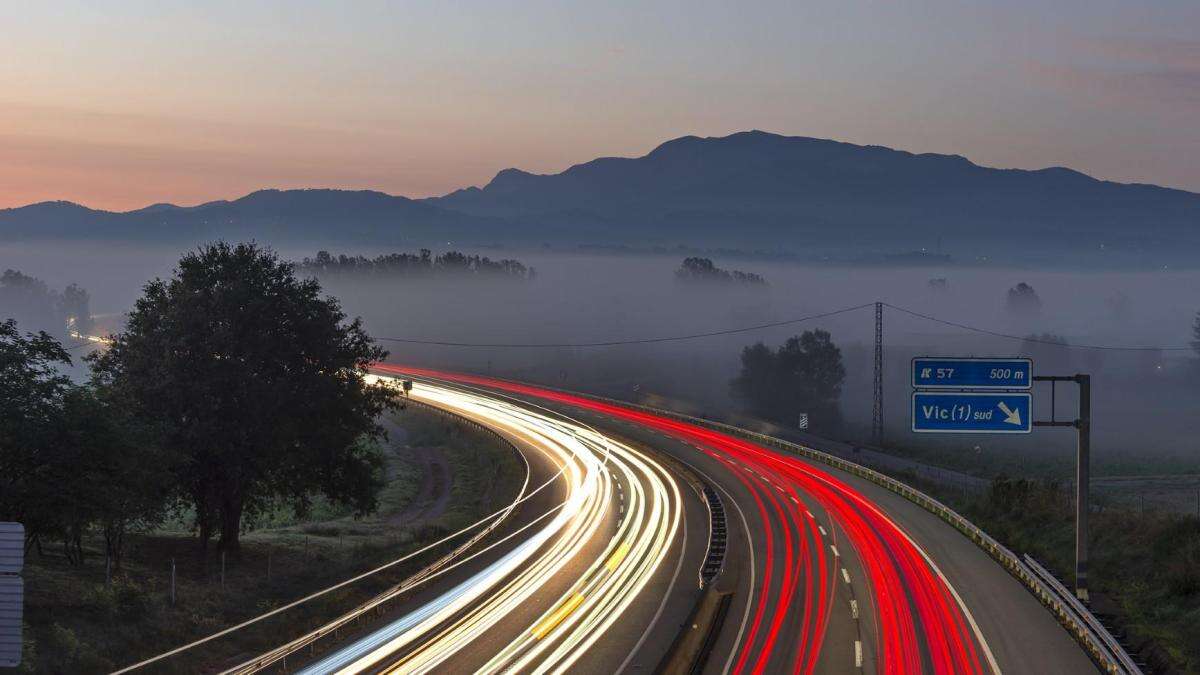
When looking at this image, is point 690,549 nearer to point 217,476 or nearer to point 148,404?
point 217,476

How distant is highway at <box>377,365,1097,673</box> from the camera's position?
98.2 ft

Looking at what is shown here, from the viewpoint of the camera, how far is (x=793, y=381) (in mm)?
171125

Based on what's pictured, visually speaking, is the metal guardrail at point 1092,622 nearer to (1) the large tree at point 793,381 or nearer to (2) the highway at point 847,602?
(2) the highway at point 847,602

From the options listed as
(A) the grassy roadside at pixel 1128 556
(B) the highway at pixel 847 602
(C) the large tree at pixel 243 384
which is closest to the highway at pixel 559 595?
(B) the highway at pixel 847 602

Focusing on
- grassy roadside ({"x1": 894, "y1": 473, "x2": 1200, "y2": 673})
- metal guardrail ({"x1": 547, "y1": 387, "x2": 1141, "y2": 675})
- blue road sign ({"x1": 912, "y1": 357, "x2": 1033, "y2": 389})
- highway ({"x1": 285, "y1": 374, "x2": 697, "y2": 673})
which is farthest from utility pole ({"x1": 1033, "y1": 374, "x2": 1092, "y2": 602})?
highway ({"x1": 285, "y1": 374, "x2": 697, "y2": 673})

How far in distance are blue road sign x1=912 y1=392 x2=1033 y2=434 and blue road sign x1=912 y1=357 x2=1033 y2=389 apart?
379 millimetres

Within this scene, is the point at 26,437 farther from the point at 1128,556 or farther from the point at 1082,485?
the point at 1128,556

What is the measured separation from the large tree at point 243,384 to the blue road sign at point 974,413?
2570 cm

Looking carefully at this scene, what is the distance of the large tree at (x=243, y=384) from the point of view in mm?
45250

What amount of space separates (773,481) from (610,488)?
34.9 ft

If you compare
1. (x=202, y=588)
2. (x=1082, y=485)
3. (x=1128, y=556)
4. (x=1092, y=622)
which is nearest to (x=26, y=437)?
(x=202, y=588)

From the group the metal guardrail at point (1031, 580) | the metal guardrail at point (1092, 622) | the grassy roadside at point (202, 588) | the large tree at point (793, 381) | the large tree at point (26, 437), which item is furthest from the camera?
the large tree at point (793, 381)

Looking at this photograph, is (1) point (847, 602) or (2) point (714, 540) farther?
(2) point (714, 540)

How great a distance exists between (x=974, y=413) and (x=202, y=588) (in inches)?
1156
